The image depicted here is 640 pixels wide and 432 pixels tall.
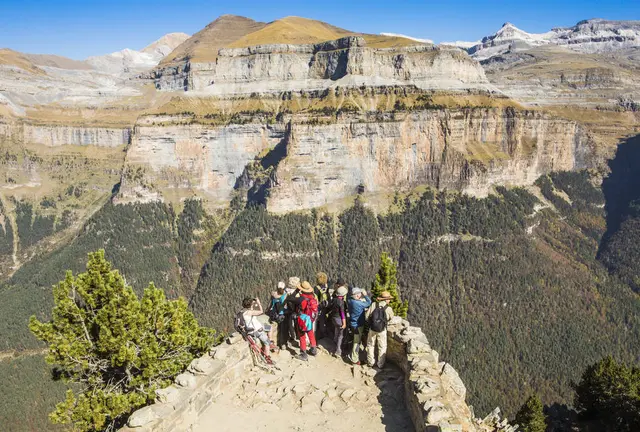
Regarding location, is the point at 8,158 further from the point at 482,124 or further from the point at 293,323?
the point at 293,323

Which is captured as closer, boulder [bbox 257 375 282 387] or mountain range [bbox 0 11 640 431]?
boulder [bbox 257 375 282 387]

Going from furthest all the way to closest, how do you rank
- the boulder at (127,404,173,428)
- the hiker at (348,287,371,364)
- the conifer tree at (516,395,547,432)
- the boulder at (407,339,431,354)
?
the conifer tree at (516,395,547,432), the hiker at (348,287,371,364), the boulder at (407,339,431,354), the boulder at (127,404,173,428)

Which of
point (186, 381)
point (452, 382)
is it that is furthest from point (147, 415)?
point (452, 382)

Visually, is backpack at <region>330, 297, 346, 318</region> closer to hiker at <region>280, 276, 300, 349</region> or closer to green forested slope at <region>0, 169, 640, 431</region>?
hiker at <region>280, 276, 300, 349</region>

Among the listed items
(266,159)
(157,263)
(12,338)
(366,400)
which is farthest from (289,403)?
(266,159)

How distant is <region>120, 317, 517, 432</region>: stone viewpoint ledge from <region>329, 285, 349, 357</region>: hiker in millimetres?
2530

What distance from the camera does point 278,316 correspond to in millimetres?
24766

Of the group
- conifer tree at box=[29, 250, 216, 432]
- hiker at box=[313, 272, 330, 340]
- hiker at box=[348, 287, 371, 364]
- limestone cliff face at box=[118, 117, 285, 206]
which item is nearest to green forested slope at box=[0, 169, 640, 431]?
limestone cliff face at box=[118, 117, 285, 206]

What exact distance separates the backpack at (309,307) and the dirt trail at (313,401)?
9.11 feet

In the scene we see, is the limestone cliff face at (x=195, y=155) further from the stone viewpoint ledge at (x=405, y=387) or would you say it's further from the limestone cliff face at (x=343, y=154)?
the stone viewpoint ledge at (x=405, y=387)

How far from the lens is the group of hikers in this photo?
75.1 feet

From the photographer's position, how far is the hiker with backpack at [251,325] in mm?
22797

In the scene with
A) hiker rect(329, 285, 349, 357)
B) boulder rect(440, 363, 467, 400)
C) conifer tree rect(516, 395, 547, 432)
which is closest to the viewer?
boulder rect(440, 363, 467, 400)

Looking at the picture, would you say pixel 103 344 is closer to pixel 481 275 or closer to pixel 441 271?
pixel 441 271
